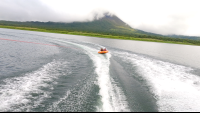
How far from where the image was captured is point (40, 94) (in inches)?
348

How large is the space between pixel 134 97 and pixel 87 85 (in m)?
3.97

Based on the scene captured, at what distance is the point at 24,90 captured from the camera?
30.1 ft

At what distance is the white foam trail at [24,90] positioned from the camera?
7436 millimetres

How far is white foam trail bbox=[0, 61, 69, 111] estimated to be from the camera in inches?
293

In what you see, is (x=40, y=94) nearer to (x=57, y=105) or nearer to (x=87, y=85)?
(x=57, y=105)

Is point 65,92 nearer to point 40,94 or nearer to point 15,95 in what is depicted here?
point 40,94

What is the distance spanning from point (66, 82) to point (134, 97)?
5845 mm

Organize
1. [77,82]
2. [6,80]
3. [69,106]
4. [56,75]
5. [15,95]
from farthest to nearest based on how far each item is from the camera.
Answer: [56,75] < [77,82] < [6,80] < [15,95] < [69,106]

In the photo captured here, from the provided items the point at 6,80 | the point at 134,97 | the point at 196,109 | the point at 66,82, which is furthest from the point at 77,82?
the point at 196,109

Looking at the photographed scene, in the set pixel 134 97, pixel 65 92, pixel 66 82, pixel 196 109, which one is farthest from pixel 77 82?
pixel 196 109

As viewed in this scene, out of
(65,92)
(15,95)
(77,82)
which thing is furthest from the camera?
(77,82)

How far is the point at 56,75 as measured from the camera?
1273 centimetres

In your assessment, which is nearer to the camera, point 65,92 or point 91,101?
point 91,101

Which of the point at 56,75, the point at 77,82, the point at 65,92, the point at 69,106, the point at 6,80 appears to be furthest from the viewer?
the point at 56,75
